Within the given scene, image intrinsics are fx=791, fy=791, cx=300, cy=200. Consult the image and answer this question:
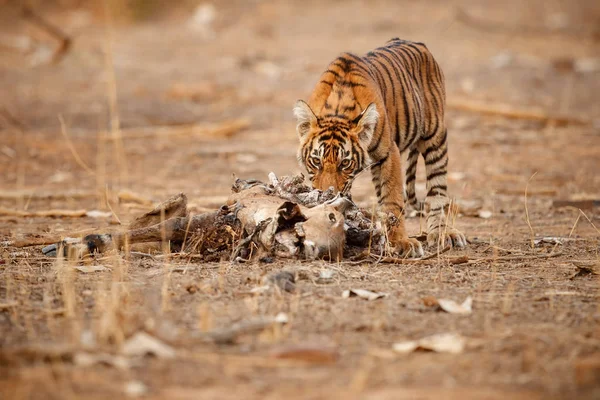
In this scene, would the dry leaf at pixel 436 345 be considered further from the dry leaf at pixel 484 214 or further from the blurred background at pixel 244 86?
the dry leaf at pixel 484 214

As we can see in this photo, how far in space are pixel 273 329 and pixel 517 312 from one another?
121 centimetres

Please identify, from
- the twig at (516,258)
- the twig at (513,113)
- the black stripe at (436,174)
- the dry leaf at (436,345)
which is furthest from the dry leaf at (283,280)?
the twig at (513,113)

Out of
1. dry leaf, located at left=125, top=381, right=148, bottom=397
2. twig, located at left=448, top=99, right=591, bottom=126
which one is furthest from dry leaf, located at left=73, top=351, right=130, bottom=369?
twig, located at left=448, top=99, right=591, bottom=126

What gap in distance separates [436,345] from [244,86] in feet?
39.9

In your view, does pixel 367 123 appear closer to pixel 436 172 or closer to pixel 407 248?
pixel 407 248

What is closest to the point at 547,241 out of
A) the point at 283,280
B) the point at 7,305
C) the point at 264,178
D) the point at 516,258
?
the point at 516,258

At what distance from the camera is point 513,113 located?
39.3 feet

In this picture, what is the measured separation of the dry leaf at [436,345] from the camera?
10.5ft

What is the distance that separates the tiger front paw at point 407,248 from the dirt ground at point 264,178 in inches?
8.8

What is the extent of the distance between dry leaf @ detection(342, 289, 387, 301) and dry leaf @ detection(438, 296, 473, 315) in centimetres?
32

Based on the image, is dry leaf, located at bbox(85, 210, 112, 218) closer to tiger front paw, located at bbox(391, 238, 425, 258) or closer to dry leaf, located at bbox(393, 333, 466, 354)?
tiger front paw, located at bbox(391, 238, 425, 258)

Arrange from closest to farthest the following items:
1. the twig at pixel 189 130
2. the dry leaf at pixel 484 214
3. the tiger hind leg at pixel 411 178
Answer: the tiger hind leg at pixel 411 178 < the dry leaf at pixel 484 214 < the twig at pixel 189 130

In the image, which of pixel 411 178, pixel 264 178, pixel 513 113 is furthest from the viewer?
pixel 513 113

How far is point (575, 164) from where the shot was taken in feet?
31.7
